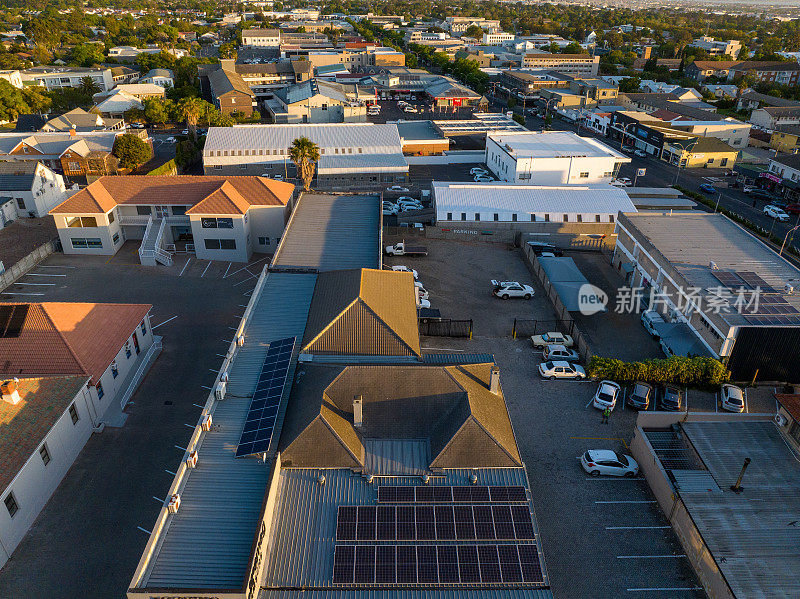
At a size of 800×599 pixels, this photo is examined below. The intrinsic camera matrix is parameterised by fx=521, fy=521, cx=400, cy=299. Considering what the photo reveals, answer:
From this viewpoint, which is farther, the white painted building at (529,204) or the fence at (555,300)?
the white painted building at (529,204)

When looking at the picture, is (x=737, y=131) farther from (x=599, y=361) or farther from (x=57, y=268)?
(x=57, y=268)

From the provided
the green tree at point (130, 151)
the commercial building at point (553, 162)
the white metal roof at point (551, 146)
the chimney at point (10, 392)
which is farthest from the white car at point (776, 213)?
the green tree at point (130, 151)

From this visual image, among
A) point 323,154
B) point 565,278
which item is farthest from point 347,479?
point 323,154

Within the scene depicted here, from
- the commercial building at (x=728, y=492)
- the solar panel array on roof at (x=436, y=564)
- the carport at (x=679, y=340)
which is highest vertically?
the solar panel array on roof at (x=436, y=564)

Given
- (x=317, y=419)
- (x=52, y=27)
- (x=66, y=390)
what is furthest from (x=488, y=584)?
(x=52, y=27)

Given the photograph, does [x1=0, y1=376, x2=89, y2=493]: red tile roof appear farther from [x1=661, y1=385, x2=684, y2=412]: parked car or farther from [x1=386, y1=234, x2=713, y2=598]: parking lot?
[x1=661, y1=385, x2=684, y2=412]: parked car

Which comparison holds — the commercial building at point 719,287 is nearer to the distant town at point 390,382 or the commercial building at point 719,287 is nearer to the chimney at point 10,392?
the distant town at point 390,382
